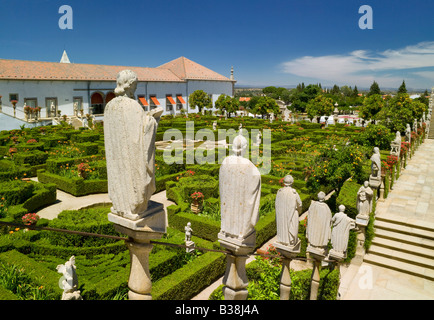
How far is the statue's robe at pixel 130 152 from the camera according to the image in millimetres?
2596

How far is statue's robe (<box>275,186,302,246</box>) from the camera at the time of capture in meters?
4.30

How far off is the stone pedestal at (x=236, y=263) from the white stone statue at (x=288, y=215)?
1052 millimetres

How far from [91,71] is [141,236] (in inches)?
1579

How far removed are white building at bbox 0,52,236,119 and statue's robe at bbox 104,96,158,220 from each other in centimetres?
3361

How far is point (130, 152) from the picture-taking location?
262cm

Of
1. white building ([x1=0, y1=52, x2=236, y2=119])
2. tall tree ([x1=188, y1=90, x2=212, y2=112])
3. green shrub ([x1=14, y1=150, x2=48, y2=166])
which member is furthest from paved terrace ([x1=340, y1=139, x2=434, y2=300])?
white building ([x1=0, y1=52, x2=236, y2=119])

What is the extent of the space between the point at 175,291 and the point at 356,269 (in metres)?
5.16

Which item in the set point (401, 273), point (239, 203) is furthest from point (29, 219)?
point (401, 273)

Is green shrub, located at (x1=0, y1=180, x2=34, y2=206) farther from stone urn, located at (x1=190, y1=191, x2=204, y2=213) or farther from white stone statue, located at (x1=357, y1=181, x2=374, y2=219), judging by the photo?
white stone statue, located at (x1=357, y1=181, x2=374, y2=219)

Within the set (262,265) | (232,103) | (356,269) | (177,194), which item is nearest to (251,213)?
(262,265)

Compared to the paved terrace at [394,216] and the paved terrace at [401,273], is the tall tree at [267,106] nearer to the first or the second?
the paved terrace at [394,216]

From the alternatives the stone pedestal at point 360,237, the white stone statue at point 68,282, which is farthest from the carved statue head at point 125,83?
the stone pedestal at point 360,237

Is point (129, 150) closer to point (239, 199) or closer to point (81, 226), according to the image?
point (239, 199)
